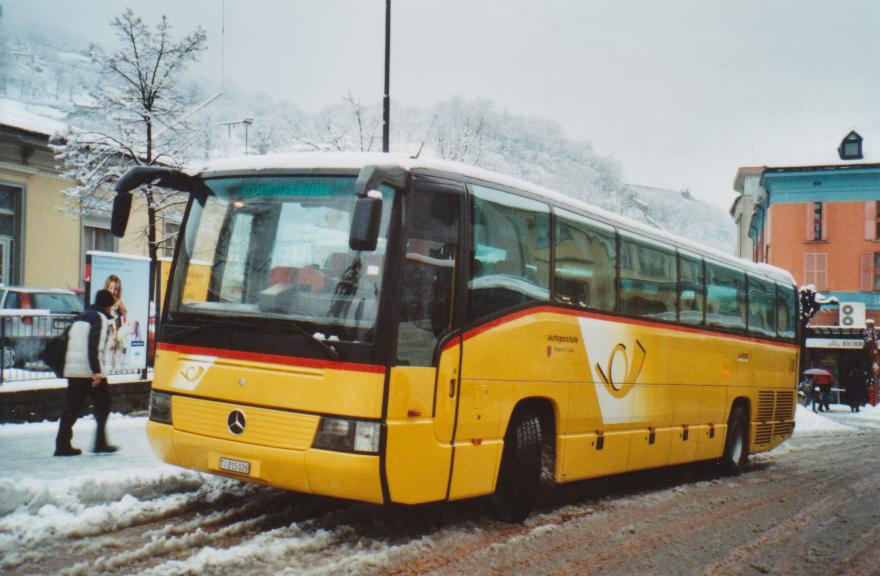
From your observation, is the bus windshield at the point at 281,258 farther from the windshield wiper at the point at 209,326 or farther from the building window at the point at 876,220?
the building window at the point at 876,220

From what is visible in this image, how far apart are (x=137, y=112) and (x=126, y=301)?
6.86 meters

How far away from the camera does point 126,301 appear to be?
14.6 m

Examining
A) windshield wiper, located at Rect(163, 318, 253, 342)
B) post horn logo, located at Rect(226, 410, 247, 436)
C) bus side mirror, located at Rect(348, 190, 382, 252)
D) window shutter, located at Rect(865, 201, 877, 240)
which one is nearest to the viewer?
bus side mirror, located at Rect(348, 190, 382, 252)

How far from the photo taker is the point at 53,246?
25.1 meters

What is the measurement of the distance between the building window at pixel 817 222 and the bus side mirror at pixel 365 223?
51.2 m

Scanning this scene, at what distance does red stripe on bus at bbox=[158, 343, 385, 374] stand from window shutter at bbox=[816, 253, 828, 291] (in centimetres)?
5027

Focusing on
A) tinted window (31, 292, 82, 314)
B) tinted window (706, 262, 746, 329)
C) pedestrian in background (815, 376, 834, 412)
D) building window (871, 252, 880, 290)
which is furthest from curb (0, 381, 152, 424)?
building window (871, 252, 880, 290)

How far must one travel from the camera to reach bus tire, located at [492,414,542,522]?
8.27 m

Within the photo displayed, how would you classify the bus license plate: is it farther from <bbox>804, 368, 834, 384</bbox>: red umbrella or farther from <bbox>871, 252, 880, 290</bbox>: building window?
<bbox>871, 252, 880, 290</bbox>: building window

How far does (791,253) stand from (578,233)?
48154 mm

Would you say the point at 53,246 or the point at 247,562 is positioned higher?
the point at 53,246

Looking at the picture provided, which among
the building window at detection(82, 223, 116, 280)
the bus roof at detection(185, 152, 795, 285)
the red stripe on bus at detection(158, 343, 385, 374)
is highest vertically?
the building window at detection(82, 223, 116, 280)

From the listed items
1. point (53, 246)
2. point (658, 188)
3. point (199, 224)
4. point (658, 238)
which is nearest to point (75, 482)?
point (199, 224)

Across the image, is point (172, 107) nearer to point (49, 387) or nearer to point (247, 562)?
point (49, 387)
